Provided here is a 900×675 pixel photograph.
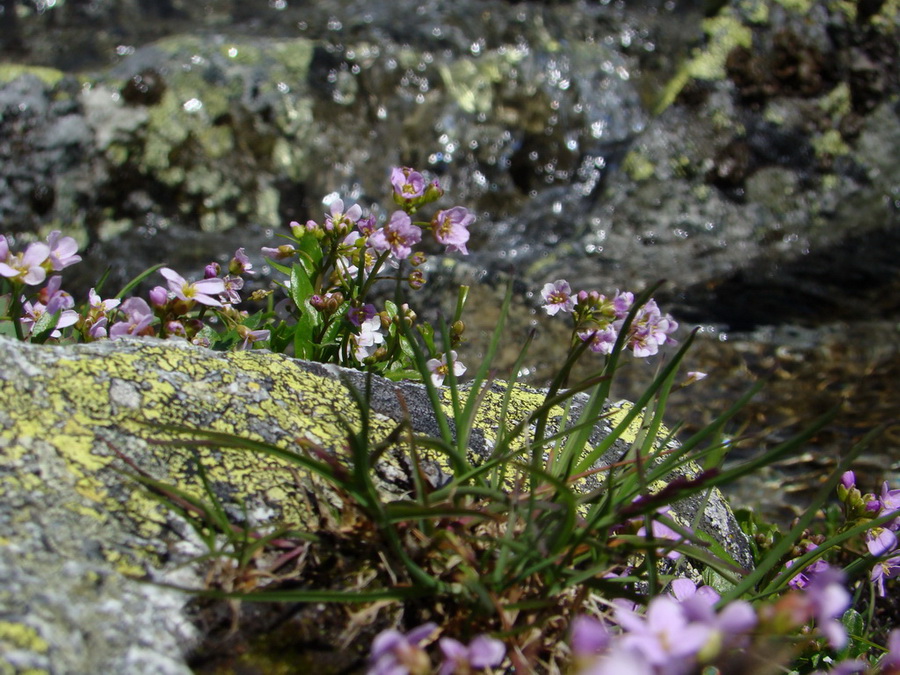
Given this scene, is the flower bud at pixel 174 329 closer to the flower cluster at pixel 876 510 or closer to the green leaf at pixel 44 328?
the green leaf at pixel 44 328

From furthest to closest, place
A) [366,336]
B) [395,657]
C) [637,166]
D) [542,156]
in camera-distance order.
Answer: [542,156] < [637,166] < [366,336] < [395,657]

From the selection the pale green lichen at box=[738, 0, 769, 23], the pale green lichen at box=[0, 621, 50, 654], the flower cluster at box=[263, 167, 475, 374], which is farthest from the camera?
the pale green lichen at box=[738, 0, 769, 23]

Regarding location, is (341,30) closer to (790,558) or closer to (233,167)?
(233,167)

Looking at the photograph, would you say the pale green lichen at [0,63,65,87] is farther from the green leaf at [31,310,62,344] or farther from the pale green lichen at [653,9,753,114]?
the pale green lichen at [653,9,753,114]

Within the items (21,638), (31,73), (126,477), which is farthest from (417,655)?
(31,73)

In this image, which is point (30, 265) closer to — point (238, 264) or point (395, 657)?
point (238, 264)

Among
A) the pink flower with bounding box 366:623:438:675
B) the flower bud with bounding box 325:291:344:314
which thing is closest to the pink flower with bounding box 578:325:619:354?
the flower bud with bounding box 325:291:344:314

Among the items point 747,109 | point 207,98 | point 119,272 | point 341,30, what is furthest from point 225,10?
point 747,109
